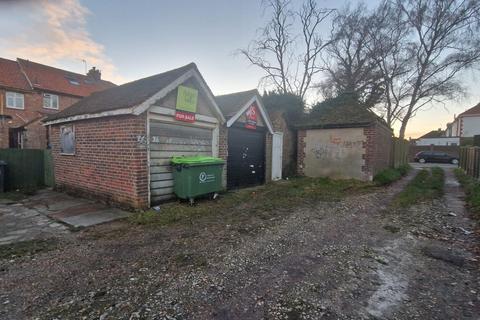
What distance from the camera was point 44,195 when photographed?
24.5ft

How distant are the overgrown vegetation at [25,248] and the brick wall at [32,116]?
15.4 m

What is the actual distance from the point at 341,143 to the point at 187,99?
7845 millimetres

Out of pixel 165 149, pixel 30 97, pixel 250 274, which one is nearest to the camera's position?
pixel 250 274

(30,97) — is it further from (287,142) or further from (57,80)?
(287,142)

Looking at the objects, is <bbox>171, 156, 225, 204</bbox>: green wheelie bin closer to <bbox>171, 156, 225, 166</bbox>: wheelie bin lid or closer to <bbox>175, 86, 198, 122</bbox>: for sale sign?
<bbox>171, 156, 225, 166</bbox>: wheelie bin lid

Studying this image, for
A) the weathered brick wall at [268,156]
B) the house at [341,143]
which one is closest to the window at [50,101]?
the weathered brick wall at [268,156]

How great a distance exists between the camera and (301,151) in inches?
496

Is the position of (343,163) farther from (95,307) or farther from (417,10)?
(417,10)

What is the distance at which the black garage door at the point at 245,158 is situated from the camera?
8898mm

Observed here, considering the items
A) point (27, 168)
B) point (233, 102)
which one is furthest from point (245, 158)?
point (27, 168)

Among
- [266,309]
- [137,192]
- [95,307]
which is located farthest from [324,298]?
[137,192]

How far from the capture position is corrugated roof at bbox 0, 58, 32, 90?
19172 mm

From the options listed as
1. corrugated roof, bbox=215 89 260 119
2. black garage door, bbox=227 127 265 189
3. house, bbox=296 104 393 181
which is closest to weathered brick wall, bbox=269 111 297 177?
house, bbox=296 104 393 181

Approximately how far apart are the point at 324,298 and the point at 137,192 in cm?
459
